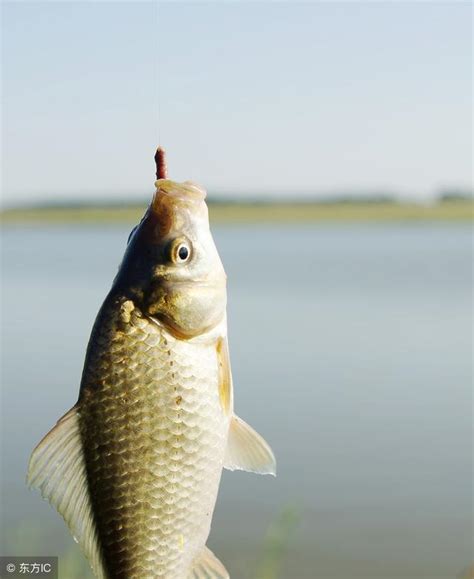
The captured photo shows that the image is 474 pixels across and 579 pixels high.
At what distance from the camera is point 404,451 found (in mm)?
9578

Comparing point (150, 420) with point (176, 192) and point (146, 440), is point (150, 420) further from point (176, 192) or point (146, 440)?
point (176, 192)

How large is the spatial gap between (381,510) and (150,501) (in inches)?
258

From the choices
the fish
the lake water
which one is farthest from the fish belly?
the lake water

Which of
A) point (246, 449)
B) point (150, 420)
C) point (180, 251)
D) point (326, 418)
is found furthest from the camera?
point (326, 418)

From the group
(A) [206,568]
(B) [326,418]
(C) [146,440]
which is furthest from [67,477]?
(B) [326,418]

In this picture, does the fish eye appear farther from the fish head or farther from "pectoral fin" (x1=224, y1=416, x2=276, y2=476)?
"pectoral fin" (x1=224, y1=416, x2=276, y2=476)

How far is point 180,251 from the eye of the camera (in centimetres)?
209

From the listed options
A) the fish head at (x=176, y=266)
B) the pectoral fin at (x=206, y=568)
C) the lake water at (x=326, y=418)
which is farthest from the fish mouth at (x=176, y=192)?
the lake water at (x=326, y=418)

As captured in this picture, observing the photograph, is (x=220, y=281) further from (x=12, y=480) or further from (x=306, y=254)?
(x=306, y=254)

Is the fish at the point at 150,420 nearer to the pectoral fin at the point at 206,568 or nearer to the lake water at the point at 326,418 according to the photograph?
the pectoral fin at the point at 206,568

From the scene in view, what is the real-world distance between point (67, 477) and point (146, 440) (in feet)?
0.57

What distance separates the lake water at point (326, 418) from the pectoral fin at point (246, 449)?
7.71 feet

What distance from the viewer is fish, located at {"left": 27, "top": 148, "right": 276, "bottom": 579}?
6.48 feet

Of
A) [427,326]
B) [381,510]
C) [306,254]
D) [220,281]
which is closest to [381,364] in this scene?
[427,326]
